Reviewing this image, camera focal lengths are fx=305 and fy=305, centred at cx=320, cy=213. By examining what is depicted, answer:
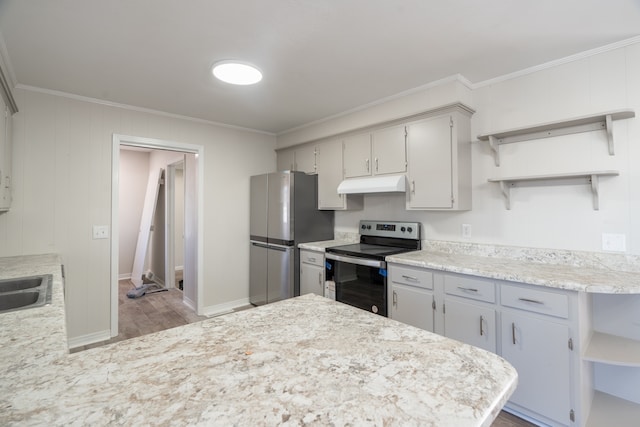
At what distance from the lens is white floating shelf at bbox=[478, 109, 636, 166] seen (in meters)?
1.90

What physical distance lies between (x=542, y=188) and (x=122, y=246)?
6.36 meters

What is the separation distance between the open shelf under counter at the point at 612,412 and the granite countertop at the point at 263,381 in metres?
1.64

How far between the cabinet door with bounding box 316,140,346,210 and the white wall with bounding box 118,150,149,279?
388 cm

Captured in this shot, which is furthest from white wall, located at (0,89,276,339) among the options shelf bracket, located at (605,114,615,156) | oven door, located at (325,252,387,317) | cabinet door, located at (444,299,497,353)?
shelf bracket, located at (605,114,615,156)

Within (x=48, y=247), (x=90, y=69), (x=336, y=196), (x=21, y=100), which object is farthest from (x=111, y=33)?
(x=336, y=196)

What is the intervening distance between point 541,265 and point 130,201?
6.18m

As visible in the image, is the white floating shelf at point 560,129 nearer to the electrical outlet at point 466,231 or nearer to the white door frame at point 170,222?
the electrical outlet at point 466,231

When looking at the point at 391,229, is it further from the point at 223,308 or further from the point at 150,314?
the point at 150,314

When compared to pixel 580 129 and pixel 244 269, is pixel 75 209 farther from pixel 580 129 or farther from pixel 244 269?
pixel 580 129

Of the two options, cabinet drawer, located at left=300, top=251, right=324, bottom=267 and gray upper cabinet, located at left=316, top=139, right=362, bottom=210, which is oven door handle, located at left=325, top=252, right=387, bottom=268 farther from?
gray upper cabinet, located at left=316, top=139, right=362, bottom=210

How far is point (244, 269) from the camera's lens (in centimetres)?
405

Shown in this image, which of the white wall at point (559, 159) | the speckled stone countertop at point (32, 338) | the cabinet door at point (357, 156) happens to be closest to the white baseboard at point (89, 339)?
the speckled stone countertop at point (32, 338)

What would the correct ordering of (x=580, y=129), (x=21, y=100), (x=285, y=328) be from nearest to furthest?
1. (x=285, y=328)
2. (x=580, y=129)
3. (x=21, y=100)

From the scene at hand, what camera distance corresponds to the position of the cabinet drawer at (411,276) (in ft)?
7.62
